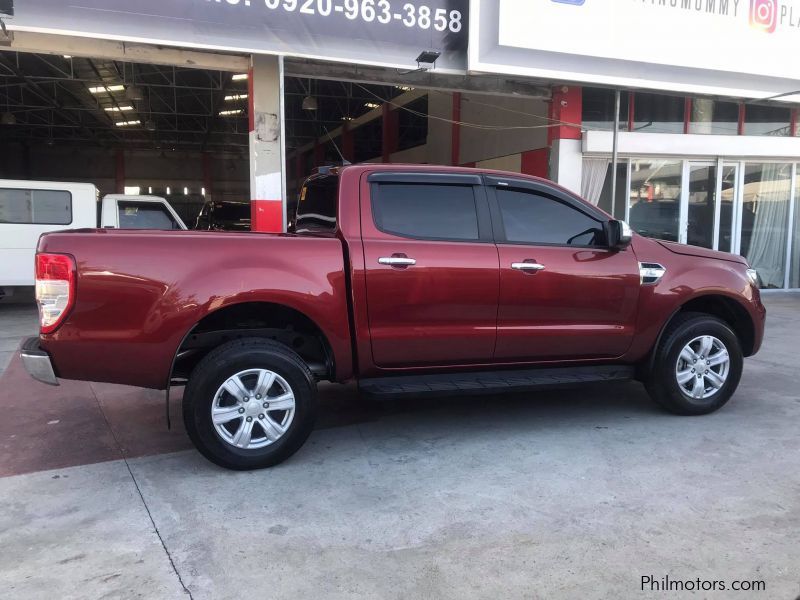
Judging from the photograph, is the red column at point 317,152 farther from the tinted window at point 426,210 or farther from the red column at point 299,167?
the tinted window at point 426,210

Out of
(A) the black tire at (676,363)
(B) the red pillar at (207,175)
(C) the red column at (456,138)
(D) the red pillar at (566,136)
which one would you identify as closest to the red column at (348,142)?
(C) the red column at (456,138)

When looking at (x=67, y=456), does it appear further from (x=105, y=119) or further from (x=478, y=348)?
(x=105, y=119)

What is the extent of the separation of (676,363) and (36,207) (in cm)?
1028

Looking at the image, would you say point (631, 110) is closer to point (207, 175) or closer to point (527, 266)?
point (527, 266)

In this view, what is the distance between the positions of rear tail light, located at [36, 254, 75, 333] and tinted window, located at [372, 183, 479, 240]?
6.30 ft

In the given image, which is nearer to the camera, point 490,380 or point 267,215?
point 490,380

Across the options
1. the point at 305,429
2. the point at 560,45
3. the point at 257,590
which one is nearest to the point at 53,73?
the point at 560,45

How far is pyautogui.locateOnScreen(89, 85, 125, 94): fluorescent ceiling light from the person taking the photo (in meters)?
19.5

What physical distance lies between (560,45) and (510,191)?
6282 mm

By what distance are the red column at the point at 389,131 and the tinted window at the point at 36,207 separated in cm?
1190

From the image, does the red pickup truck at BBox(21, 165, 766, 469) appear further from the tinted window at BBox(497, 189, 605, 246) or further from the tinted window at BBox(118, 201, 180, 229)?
the tinted window at BBox(118, 201, 180, 229)

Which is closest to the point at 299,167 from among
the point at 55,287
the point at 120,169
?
the point at 120,169

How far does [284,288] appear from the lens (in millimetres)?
3848

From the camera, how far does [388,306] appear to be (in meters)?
4.08
